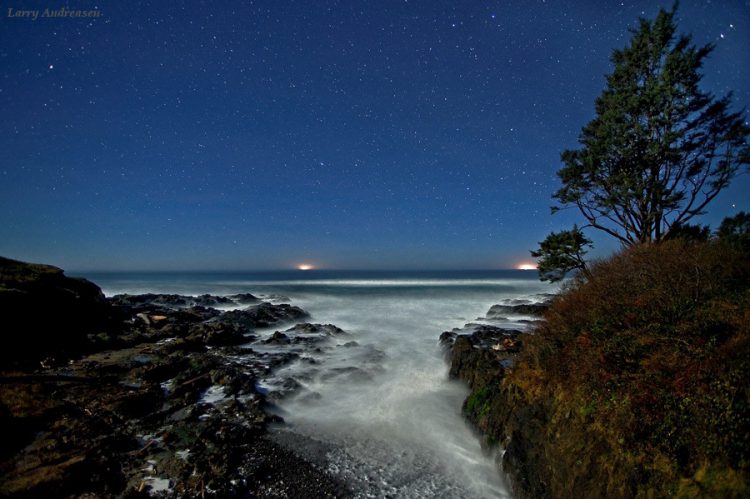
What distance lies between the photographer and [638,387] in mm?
4500

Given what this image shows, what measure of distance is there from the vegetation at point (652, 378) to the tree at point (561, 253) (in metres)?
7.13

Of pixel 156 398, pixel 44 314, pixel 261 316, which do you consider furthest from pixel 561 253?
pixel 44 314

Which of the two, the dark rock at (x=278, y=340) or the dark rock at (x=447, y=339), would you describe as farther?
the dark rock at (x=278, y=340)

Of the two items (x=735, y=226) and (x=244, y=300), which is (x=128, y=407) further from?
(x=244, y=300)

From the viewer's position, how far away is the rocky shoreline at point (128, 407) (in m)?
5.72

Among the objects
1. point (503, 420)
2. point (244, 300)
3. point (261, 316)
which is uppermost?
point (503, 420)

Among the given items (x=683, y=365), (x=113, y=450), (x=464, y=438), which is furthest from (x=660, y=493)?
(x=113, y=450)

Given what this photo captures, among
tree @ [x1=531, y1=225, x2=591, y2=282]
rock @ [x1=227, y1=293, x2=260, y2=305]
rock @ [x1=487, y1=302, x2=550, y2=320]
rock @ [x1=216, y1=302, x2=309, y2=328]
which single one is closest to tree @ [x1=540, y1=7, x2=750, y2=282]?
tree @ [x1=531, y1=225, x2=591, y2=282]

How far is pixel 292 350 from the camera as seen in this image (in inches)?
625

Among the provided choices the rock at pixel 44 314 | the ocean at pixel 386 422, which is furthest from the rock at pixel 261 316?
the ocean at pixel 386 422

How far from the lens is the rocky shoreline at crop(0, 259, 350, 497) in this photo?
18.8ft

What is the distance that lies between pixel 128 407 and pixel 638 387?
37.3ft

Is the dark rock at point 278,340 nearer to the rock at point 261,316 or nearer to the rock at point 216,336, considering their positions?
the rock at point 216,336

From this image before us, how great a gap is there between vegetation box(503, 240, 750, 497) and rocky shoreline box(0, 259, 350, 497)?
4352 millimetres
